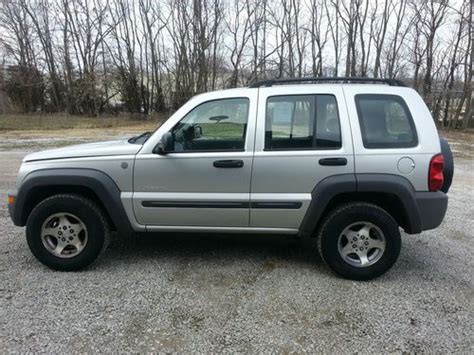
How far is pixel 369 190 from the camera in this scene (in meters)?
3.20

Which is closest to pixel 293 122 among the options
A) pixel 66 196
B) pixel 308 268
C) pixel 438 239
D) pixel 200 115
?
pixel 200 115

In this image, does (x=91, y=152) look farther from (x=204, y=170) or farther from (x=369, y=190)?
(x=369, y=190)

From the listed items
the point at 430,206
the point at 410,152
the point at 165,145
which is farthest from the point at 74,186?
the point at 430,206

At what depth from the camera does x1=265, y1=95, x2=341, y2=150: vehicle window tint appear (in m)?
3.27

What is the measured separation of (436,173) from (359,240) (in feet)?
2.96

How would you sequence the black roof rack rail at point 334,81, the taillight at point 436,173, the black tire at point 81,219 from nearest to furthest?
the taillight at point 436,173
the black tire at point 81,219
the black roof rack rail at point 334,81

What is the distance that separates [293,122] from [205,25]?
110ft

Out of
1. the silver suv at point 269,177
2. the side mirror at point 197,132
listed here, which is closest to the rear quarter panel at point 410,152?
the silver suv at point 269,177

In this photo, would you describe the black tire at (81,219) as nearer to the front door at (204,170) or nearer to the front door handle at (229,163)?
the front door at (204,170)

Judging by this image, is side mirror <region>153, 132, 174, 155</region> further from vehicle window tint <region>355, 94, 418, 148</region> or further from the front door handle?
vehicle window tint <region>355, 94, 418, 148</region>

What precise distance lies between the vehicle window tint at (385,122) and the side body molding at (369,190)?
0.31 m

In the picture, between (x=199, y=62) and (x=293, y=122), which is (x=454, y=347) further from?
(x=199, y=62)

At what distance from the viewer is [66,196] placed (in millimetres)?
3375

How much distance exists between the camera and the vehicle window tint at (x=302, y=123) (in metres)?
3.27
